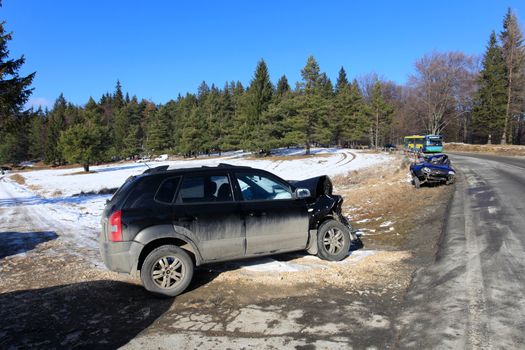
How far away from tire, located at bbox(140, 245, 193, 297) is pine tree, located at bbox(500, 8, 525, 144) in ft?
185

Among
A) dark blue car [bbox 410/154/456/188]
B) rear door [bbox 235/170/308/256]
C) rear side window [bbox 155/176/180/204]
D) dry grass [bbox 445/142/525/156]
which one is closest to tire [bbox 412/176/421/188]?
dark blue car [bbox 410/154/456/188]

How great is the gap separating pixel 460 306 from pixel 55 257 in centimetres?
728

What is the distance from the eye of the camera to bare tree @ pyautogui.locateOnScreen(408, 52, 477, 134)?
2370 inches

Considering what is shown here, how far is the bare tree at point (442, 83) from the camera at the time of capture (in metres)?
60.2

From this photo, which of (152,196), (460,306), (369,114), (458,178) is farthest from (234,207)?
(369,114)

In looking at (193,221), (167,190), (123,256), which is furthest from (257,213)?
(123,256)

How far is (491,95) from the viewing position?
58.6m

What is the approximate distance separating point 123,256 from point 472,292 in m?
4.65

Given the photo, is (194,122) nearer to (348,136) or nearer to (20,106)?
(348,136)

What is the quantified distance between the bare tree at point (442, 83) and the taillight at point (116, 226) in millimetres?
64430

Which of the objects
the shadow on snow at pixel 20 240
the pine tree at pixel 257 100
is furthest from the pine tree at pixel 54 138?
the shadow on snow at pixel 20 240

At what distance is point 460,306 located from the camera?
461 centimetres

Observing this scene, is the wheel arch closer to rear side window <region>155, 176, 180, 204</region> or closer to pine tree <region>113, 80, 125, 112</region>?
rear side window <region>155, 176, 180, 204</region>

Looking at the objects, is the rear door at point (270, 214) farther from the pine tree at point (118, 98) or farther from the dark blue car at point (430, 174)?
the pine tree at point (118, 98)
